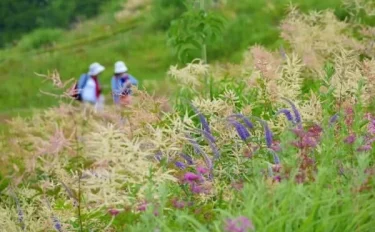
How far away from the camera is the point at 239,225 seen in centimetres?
312

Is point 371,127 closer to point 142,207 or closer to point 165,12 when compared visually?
point 142,207

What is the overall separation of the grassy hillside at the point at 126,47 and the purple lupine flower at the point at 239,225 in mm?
12041

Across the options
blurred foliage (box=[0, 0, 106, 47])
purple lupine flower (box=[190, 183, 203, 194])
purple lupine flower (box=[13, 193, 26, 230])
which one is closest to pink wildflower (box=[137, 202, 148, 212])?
purple lupine flower (box=[190, 183, 203, 194])

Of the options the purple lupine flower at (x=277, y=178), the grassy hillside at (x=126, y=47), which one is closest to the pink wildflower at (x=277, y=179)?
the purple lupine flower at (x=277, y=178)

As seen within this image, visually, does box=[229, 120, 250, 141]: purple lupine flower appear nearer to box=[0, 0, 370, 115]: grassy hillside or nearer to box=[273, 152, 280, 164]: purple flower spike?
box=[273, 152, 280, 164]: purple flower spike

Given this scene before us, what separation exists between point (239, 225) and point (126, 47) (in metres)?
22.5

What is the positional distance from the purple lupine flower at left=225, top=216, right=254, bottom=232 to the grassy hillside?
39.5ft

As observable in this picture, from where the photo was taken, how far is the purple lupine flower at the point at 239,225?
120 inches

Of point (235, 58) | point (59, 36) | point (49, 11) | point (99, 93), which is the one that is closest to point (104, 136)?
point (99, 93)

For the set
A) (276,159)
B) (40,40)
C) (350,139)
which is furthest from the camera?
(40,40)

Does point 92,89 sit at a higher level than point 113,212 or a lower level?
lower

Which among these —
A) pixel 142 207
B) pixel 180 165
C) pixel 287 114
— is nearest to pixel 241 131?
pixel 287 114

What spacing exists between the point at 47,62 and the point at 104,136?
72.5 feet

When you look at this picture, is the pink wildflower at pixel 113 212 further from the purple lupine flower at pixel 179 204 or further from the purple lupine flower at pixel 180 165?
the purple lupine flower at pixel 180 165
